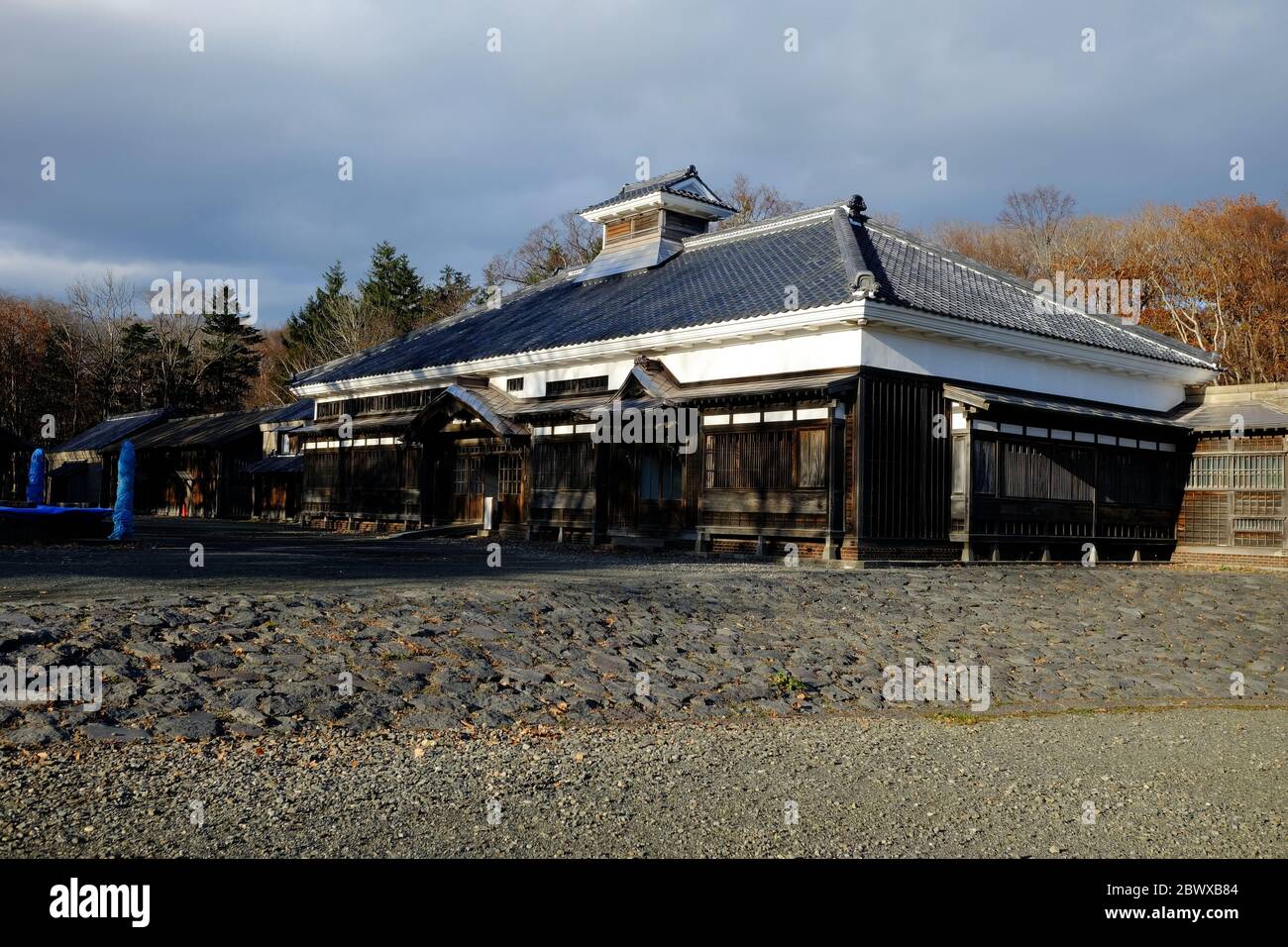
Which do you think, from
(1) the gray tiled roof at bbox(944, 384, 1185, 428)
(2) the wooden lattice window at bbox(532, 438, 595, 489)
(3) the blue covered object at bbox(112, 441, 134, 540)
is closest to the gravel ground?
(1) the gray tiled roof at bbox(944, 384, 1185, 428)

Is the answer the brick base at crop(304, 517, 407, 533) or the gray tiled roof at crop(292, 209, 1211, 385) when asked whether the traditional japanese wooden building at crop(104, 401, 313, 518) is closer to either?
the brick base at crop(304, 517, 407, 533)

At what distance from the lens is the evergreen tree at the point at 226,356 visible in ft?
184

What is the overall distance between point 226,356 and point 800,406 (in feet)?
145

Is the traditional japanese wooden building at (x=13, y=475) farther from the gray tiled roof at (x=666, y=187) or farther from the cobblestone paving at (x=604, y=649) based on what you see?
the cobblestone paving at (x=604, y=649)

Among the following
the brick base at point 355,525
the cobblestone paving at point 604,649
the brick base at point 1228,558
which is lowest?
the cobblestone paving at point 604,649

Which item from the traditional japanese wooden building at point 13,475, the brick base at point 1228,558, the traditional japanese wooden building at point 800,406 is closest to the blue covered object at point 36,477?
the traditional japanese wooden building at point 800,406

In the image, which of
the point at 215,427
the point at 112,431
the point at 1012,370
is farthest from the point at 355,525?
the point at 112,431

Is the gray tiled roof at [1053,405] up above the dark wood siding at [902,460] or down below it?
above

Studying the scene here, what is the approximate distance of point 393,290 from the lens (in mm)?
62188

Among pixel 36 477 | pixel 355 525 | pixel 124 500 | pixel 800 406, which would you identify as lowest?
pixel 355 525

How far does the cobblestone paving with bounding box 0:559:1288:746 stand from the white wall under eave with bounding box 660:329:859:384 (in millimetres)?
5353

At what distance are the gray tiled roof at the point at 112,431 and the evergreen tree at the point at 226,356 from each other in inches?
247

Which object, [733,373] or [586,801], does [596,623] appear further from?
[733,373]

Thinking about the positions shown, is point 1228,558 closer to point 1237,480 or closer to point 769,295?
point 1237,480
